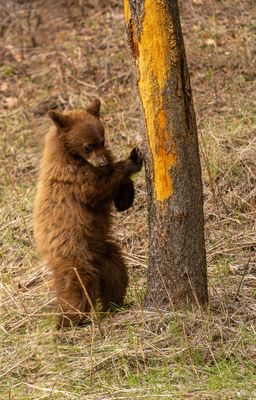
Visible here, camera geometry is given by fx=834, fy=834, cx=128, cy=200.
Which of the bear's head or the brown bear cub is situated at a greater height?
the bear's head

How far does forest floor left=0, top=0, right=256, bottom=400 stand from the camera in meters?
5.43

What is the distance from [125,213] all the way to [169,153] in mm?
3035

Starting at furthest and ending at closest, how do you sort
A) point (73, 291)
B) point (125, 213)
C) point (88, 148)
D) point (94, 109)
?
point (125, 213) < point (94, 109) < point (88, 148) < point (73, 291)

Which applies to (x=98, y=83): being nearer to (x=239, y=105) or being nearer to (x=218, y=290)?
(x=239, y=105)

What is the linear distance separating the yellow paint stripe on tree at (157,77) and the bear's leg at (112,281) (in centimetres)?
110

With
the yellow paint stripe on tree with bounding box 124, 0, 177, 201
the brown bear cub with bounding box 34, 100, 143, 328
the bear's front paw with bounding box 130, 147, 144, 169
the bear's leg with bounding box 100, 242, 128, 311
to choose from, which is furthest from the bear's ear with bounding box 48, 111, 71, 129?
the yellow paint stripe on tree with bounding box 124, 0, 177, 201

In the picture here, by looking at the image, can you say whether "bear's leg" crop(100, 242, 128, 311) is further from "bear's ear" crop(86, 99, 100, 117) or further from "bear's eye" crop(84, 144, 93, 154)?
"bear's ear" crop(86, 99, 100, 117)

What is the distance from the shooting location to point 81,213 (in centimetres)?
660

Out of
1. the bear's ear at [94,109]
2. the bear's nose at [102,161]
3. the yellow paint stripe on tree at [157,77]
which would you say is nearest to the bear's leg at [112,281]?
the bear's nose at [102,161]

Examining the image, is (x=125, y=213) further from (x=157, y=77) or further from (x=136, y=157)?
(x=157, y=77)

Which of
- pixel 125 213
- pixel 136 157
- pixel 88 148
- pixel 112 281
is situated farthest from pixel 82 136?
pixel 125 213

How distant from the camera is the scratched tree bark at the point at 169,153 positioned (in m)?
5.56

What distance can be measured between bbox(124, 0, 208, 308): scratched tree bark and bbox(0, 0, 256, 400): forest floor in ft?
1.00

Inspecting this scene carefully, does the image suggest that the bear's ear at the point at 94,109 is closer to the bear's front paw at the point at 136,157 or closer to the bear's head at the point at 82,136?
the bear's head at the point at 82,136
